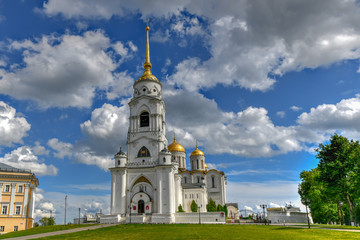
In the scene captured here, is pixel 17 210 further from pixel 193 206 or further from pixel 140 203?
pixel 193 206

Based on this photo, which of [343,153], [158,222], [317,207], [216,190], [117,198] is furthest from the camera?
[216,190]

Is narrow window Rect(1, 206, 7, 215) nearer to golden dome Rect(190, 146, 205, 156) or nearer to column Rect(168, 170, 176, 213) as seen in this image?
column Rect(168, 170, 176, 213)

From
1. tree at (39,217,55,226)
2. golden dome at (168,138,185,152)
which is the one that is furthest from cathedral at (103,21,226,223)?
tree at (39,217,55,226)

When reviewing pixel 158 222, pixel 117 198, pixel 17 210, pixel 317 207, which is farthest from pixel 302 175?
pixel 17 210

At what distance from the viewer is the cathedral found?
45.2m

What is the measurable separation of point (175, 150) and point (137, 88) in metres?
22.1

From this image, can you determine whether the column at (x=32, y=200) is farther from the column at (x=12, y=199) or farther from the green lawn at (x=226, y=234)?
the green lawn at (x=226, y=234)

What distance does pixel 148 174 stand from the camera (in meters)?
48.2

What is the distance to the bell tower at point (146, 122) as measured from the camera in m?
50.6

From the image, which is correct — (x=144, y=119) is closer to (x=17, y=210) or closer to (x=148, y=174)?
(x=148, y=174)

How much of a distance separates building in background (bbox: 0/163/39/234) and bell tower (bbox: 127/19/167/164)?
17.1 meters

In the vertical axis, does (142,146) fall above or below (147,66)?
below

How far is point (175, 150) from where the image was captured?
2808 inches

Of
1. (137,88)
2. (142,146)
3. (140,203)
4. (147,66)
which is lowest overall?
(140,203)
